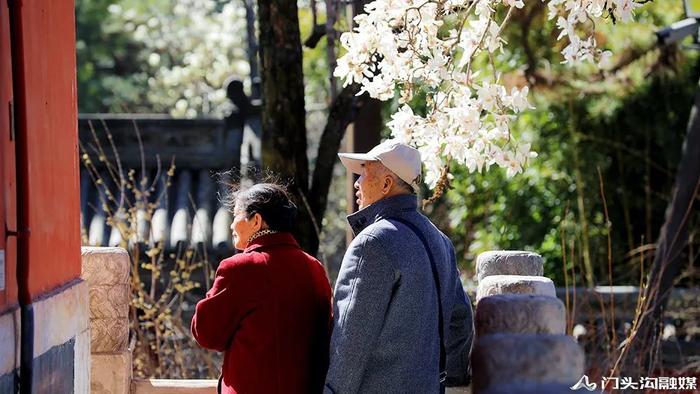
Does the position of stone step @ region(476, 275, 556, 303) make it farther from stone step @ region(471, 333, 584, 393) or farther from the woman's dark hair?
the woman's dark hair

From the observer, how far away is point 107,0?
23359 millimetres

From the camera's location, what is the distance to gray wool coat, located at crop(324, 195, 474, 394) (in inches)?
156

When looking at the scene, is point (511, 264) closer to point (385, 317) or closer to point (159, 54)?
point (385, 317)

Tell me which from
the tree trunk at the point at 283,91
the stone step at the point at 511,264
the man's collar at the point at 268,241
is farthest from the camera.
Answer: the tree trunk at the point at 283,91

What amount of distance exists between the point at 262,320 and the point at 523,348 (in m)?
0.99

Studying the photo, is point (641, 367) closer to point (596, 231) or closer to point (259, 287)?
point (259, 287)

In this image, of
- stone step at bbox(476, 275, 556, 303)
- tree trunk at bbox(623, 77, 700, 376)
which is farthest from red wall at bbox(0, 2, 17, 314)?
tree trunk at bbox(623, 77, 700, 376)

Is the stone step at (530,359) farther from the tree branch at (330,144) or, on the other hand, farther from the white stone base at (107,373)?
the tree branch at (330,144)

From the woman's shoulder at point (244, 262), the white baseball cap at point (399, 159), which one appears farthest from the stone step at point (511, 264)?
the woman's shoulder at point (244, 262)

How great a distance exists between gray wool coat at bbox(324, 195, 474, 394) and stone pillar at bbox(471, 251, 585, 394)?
0.19m

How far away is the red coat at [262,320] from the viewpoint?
4.18 meters

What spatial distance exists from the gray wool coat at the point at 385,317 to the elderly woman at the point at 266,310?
251 mm

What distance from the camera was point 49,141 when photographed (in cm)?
431

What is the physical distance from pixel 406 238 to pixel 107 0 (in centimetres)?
2031
